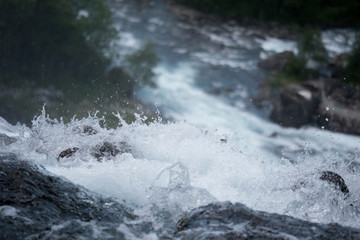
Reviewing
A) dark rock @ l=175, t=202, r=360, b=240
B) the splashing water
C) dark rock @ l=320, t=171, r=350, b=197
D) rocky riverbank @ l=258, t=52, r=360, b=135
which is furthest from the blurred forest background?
dark rock @ l=175, t=202, r=360, b=240

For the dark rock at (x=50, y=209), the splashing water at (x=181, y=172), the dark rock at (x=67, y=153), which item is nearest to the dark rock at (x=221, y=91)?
the splashing water at (x=181, y=172)

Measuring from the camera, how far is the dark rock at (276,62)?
18.9 m

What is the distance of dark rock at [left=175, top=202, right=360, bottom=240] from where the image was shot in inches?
133

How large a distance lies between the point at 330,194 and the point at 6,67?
603 inches

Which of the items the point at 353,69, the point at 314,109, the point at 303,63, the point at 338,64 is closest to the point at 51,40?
the point at 303,63

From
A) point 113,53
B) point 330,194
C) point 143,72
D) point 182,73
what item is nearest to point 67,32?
point 113,53

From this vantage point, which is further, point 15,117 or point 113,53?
point 113,53

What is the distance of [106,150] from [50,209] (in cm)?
186

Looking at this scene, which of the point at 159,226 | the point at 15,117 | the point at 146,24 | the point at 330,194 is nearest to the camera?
the point at 159,226

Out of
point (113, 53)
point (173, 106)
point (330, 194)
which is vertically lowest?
point (173, 106)

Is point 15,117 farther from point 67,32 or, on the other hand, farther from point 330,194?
point 330,194

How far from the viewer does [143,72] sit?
18.2 meters

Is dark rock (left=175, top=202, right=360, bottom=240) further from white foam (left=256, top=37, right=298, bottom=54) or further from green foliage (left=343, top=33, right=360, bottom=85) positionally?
white foam (left=256, top=37, right=298, bottom=54)

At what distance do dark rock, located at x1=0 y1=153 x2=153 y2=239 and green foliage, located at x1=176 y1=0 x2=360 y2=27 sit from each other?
20.8 m
